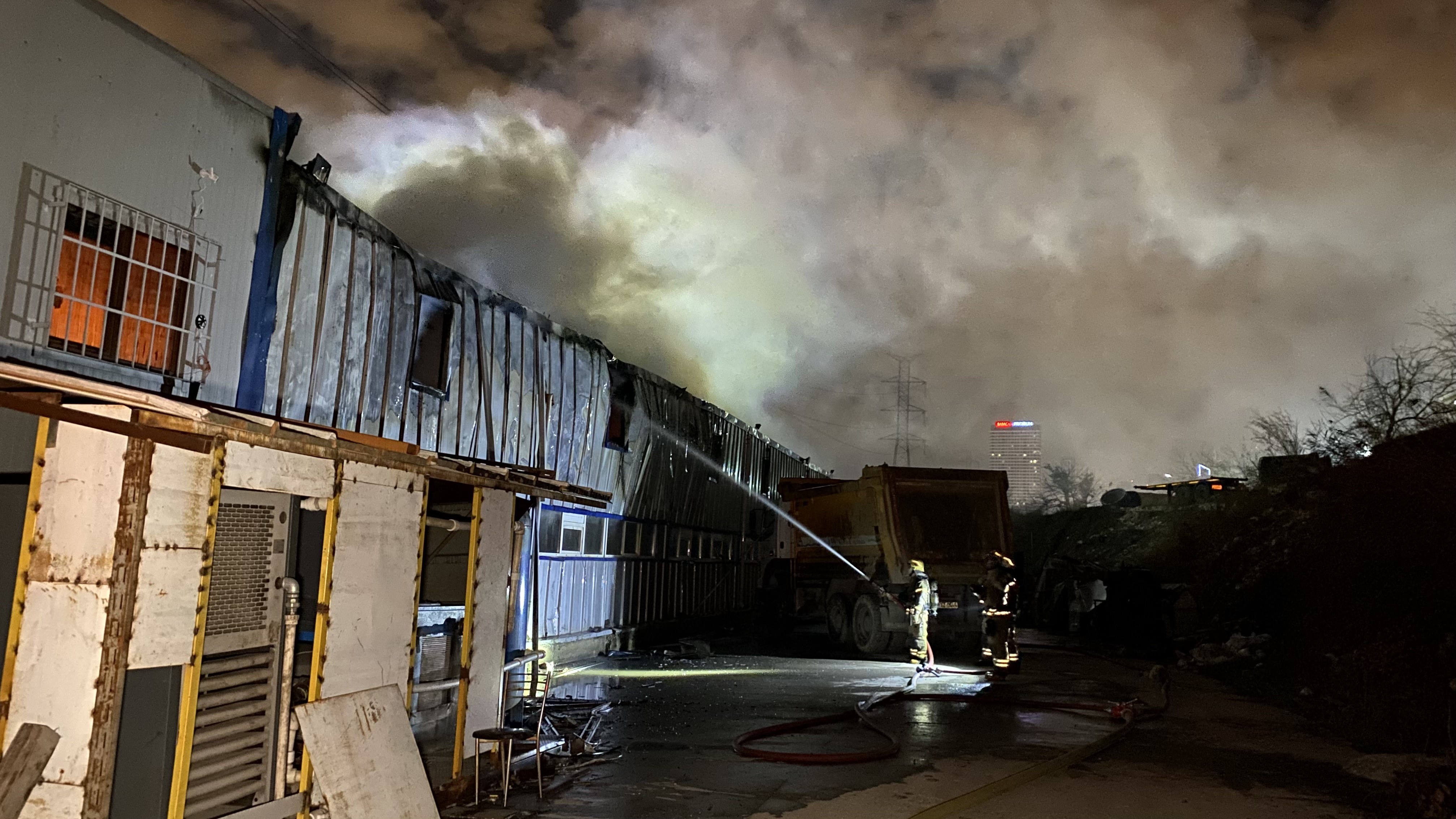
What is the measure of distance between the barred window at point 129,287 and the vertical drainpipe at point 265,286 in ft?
1.52

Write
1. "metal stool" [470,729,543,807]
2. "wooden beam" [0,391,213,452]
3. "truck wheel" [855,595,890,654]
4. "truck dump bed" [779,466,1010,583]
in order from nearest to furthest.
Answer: "wooden beam" [0,391,213,452]
"metal stool" [470,729,543,807]
"truck dump bed" [779,466,1010,583]
"truck wheel" [855,595,890,654]

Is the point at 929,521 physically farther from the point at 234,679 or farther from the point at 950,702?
the point at 234,679

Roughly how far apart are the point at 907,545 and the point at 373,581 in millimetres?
11825

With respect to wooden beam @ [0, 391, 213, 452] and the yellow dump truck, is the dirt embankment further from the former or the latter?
wooden beam @ [0, 391, 213, 452]

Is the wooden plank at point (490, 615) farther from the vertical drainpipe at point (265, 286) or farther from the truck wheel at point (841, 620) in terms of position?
the truck wheel at point (841, 620)

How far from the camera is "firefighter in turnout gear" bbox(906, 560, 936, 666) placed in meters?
15.2

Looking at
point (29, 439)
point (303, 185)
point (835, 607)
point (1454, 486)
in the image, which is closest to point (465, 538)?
point (303, 185)

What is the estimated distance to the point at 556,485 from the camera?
26.7 feet

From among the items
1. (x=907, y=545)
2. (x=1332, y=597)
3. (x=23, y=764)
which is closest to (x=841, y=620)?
(x=907, y=545)

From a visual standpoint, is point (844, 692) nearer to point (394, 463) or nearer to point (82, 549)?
point (394, 463)

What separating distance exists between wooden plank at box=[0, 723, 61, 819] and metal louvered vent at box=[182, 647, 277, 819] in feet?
2.38

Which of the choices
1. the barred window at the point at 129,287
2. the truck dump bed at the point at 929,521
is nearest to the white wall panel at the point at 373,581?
the barred window at the point at 129,287

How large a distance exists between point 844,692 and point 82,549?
32.6 feet

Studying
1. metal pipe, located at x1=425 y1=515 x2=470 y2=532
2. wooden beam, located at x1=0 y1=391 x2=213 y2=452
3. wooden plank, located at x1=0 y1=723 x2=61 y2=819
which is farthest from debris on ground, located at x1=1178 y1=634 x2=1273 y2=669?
wooden plank, located at x1=0 y1=723 x2=61 y2=819
